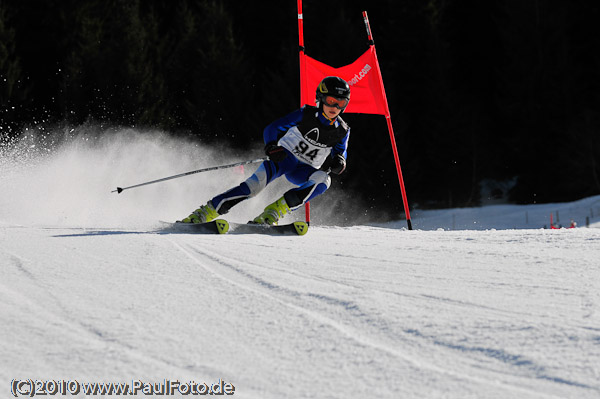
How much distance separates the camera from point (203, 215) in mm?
5949

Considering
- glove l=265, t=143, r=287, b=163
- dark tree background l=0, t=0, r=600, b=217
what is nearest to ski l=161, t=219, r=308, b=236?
glove l=265, t=143, r=287, b=163

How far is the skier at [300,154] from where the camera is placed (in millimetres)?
5918

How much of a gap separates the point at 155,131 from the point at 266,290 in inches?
851

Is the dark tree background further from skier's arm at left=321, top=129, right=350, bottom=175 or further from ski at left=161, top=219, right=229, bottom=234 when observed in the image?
ski at left=161, top=219, right=229, bottom=234

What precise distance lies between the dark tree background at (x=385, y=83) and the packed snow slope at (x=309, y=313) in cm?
1994

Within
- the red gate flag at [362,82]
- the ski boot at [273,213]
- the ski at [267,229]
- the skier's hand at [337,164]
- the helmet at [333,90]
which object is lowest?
the ski at [267,229]

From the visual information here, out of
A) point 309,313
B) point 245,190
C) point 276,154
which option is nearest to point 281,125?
point 276,154

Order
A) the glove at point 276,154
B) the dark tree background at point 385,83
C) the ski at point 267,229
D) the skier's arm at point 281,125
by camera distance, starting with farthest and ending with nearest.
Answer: the dark tree background at point 385,83, the skier's arm at point 281,125, the glove at point 276,154, the ski at point 267,229

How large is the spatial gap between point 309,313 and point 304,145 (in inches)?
151

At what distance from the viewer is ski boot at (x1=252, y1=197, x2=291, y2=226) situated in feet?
19.1

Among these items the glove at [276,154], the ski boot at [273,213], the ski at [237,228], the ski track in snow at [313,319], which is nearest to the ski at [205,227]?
the ski at [237,228]

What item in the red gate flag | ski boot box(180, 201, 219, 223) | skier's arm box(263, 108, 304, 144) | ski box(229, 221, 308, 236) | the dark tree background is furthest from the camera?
the dark tree background

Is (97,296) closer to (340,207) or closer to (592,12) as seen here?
(340,207)

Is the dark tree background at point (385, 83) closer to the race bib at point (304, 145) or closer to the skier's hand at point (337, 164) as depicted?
the race bib at point (304, 145)
